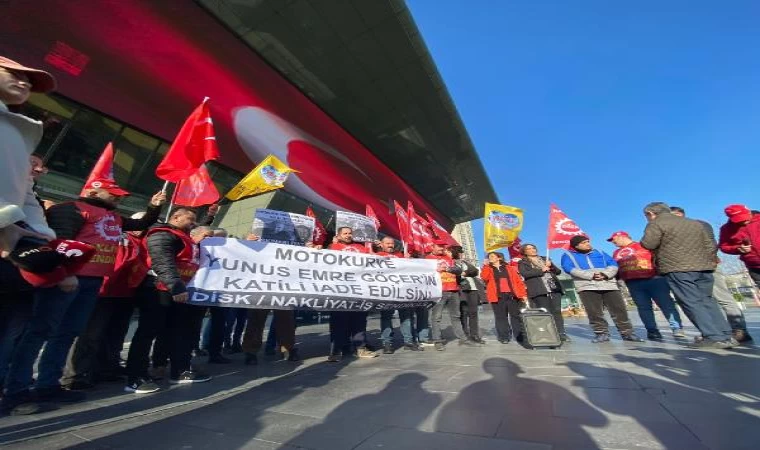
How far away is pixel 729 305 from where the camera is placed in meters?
4.68

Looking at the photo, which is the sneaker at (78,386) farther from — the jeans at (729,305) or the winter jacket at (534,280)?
the jeans at (729,305)

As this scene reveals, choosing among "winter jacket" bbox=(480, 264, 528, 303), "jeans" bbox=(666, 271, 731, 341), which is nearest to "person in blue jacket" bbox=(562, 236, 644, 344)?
"winter jacket" bbox=(480, 264, 528, 303)

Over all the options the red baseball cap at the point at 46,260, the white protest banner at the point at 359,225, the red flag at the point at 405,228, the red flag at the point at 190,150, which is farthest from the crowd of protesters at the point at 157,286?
the red flag at the point at 405,228

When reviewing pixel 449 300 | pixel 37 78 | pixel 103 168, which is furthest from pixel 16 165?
pixel 449 300

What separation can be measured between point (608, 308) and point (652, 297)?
78 cm

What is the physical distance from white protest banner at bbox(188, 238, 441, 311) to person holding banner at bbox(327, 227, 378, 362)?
474 mm

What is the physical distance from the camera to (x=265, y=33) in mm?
11406

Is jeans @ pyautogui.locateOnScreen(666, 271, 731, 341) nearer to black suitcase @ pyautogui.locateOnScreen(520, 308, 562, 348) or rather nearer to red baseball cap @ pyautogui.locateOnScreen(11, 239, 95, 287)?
black suitcase @ pyautogui.locateOnScreen(520, 308, 562, 348)

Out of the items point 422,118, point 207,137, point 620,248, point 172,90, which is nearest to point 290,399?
point 207,137

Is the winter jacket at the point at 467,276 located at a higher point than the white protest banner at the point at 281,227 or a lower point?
lower

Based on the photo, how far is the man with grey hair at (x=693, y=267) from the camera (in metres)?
4.13

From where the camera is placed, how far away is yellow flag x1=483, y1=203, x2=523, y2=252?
24.2 feet

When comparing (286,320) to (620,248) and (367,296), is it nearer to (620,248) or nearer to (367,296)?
(367,296)

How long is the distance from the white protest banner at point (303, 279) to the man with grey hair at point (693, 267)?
303 centimetres
